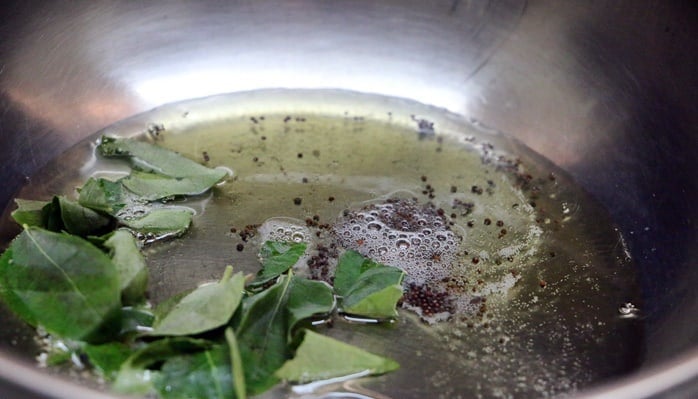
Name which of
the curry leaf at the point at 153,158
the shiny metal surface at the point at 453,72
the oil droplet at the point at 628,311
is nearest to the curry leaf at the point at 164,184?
the curry leaf at the point at 153,158

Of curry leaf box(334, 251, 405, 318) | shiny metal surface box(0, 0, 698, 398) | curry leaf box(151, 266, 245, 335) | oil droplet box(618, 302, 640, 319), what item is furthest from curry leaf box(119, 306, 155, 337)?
oil droplet box(618, 302, 640, 319)

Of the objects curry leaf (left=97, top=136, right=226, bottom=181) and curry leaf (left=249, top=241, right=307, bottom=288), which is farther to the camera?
curry leaf (left=97, top=136, right=226, bottom=181)

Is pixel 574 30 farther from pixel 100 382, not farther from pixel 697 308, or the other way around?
pixel 100 382

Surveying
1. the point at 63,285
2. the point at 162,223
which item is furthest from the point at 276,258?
the point at 63,285

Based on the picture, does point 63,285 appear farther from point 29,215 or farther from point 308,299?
point 308,299

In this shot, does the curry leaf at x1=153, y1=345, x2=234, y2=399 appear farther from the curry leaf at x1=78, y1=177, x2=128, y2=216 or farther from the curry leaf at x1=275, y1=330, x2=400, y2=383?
the curry leaf at x1=78, y1=177, x2=128, y2=216

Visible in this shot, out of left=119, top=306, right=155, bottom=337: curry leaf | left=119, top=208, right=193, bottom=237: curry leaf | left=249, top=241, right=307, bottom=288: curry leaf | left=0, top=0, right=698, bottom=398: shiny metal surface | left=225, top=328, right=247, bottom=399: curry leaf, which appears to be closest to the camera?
left=225, top=328, right=247, bottom=399: curry leaf
